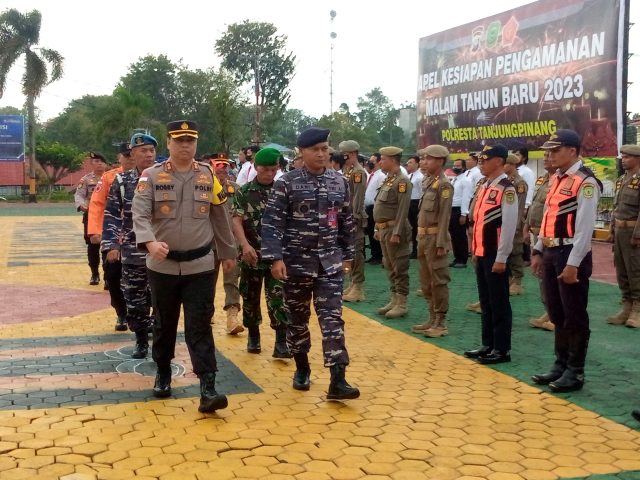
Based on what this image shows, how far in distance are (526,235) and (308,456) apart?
5.98 m

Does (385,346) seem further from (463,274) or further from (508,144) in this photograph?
(508,144)

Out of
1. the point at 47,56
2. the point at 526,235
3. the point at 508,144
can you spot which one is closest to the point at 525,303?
the point at 526,235

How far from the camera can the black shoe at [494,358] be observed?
19.9ft

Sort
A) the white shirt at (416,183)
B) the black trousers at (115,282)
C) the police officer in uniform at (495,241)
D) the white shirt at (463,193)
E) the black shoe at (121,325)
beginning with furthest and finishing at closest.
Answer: the white shirt at (463,193)
the white shirt at (416,183)
the black shoe at (121,325)
the black trousers at (115,282)
the police officer in uniform at (495,241)

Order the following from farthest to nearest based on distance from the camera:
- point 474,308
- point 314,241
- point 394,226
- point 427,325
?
point 474,308, point 394,226, point 427,325, point 314,241

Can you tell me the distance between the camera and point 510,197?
5867 millimetres

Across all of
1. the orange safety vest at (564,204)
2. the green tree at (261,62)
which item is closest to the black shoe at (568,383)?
the orange safety vest at (564,204)

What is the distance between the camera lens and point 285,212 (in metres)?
5.11

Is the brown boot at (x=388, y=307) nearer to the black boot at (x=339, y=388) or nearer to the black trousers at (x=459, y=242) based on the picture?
the black boot at (x=339, y=388)

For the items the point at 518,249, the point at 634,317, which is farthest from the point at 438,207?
the point at 518,249

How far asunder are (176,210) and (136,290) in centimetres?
154

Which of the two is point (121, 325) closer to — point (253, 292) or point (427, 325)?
point (253, 292)

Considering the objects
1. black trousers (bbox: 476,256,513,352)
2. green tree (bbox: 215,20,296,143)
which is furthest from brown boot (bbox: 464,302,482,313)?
green tree (bbox: 215,20,296,143)

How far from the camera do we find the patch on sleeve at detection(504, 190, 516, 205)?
5.86 meters
